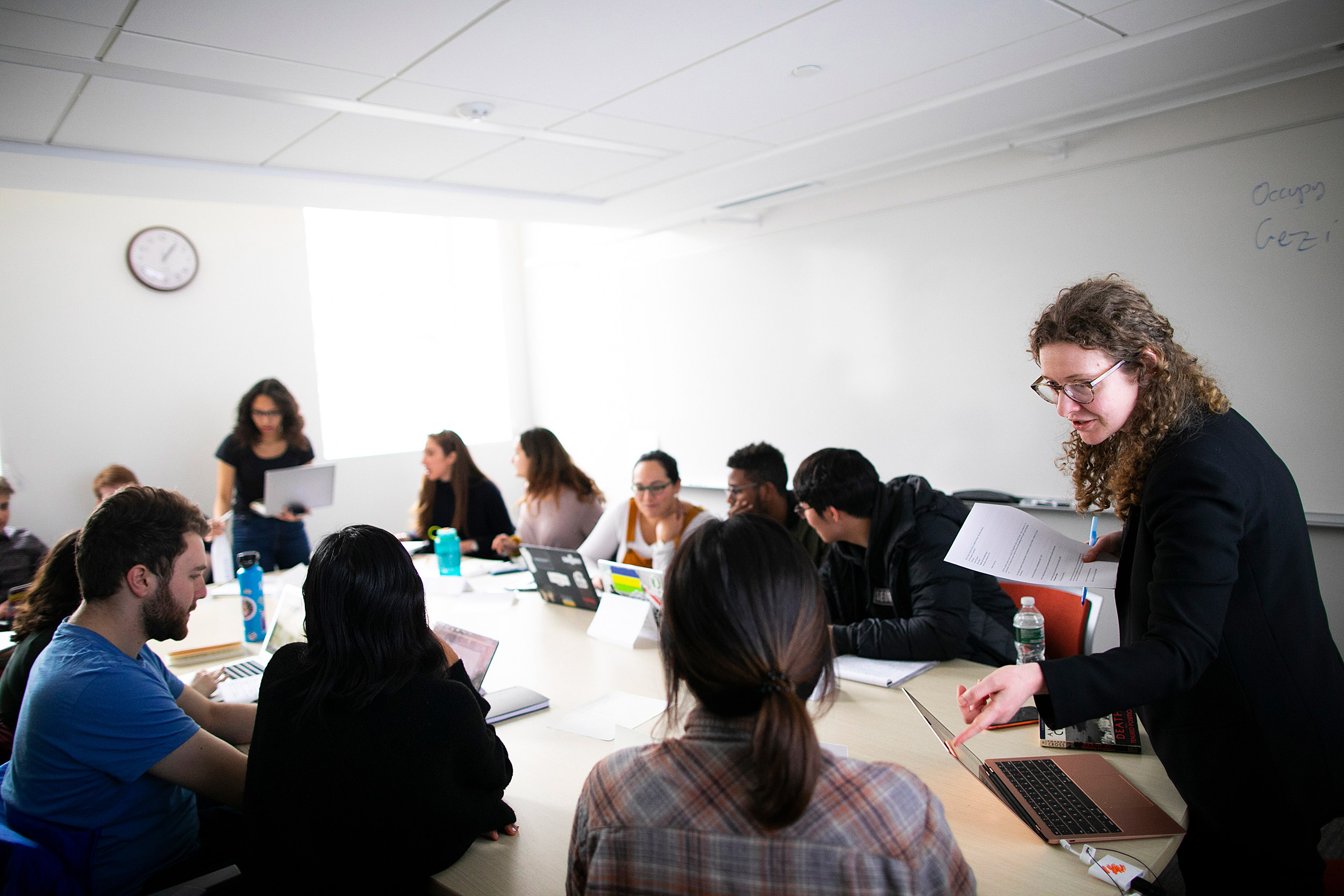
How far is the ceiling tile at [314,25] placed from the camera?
2.08 m

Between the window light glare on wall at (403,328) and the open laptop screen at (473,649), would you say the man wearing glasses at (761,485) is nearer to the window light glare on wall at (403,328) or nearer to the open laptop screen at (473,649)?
the open laptop screen at (473,649)

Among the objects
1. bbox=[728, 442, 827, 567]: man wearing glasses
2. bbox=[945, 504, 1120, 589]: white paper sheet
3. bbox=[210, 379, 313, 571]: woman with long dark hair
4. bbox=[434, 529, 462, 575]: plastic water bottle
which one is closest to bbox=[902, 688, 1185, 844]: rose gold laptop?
bbox=[945, 504, 1120, 589]: white paper sheet

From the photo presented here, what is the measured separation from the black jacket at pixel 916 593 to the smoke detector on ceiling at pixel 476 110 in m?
1.89

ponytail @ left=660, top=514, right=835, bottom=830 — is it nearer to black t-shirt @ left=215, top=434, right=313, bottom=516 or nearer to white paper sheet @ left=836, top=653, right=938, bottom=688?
white paper sheet @ left=836, top=653, right=938, bottom=688

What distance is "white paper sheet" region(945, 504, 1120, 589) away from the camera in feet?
5.26

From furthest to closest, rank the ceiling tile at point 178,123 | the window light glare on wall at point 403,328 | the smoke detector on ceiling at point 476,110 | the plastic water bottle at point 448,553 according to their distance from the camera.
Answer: the window light glare on wall at point 403,328, the plastic water bottle at point 448,553, the smoke detector on ceiling at point 476,110, the ceiling tile at point 178,123

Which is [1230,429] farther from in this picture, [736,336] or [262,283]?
[262,283]

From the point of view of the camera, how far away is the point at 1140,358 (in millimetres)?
1291

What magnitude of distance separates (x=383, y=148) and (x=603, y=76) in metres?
1.18

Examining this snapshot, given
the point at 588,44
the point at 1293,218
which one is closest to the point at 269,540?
the point at 588,44

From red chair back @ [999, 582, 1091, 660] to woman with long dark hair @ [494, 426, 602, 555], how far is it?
215 centimetres

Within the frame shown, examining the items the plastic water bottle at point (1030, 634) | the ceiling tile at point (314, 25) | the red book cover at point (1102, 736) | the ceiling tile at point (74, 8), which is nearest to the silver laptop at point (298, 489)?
the ceiling tile at point (314, 25)

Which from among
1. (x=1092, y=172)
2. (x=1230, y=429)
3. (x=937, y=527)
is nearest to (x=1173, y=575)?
(x=1230, y=429)

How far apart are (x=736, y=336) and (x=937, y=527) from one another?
119 inches
